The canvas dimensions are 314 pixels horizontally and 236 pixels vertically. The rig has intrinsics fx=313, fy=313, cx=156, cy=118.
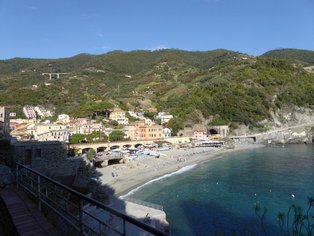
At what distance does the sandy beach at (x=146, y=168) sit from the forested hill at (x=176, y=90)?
24.7 meters

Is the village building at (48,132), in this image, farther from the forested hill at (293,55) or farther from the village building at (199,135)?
the forested hill at (293,55)

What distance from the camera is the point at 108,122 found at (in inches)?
3027

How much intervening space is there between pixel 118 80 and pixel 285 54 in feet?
330

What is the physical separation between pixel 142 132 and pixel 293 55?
469 feet

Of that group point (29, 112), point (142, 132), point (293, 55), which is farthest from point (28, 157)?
point (293, 55)

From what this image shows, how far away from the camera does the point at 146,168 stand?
146 ft

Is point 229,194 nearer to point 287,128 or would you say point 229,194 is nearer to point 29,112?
point 287,128

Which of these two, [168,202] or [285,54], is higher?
[285,54]

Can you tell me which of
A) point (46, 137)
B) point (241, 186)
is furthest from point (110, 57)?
point (241, 186)

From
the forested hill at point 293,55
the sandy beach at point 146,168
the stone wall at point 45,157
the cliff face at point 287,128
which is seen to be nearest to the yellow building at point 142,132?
the sandy beach at point 146,168

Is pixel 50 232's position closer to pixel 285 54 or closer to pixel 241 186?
pixel 241 186

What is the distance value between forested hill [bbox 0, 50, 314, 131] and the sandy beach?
972 inches

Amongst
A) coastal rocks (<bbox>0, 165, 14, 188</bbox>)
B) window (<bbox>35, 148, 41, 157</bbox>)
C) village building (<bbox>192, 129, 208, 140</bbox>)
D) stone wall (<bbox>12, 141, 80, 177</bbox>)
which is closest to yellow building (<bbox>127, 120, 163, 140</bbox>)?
village building (<bbox>192, 129, 208, 140</bbox>)

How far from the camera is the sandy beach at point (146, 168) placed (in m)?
35.6
